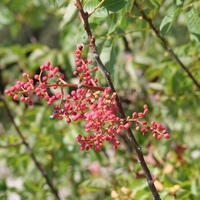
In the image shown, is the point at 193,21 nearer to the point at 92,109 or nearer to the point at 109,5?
the point at 109,5

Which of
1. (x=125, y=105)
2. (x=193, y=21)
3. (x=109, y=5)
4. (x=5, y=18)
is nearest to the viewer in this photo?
(x=109, y=5)

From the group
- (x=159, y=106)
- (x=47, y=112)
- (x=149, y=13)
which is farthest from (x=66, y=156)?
(x=149, y=13)

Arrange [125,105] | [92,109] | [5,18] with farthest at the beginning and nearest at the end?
[125,105] < [5,18] < [92,109]

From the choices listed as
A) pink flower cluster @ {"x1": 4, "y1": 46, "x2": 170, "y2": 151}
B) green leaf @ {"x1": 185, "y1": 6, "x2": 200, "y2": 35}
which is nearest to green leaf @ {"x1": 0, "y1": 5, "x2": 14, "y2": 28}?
green leaf @ {"x1": 185, "y1": 6, "x2": 200, "y2": 35}

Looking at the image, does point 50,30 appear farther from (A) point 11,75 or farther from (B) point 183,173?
(B) point 183,173

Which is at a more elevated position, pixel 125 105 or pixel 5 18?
pixel 5 18

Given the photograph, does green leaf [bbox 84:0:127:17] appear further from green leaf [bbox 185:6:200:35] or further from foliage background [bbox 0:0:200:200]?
green leaf [bbox 185:6:200:35]

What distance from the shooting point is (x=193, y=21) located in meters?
1.18

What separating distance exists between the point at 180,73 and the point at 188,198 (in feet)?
1.47

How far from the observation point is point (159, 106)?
1891mm

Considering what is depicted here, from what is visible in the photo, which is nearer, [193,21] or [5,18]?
[193,21]

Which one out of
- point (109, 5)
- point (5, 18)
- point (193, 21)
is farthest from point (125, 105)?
point (109, 5)

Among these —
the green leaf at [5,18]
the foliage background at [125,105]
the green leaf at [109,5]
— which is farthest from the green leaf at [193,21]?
the green leaf at [5,18]

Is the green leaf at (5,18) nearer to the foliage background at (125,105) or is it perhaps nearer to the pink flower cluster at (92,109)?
the foliage background at (125,105)
